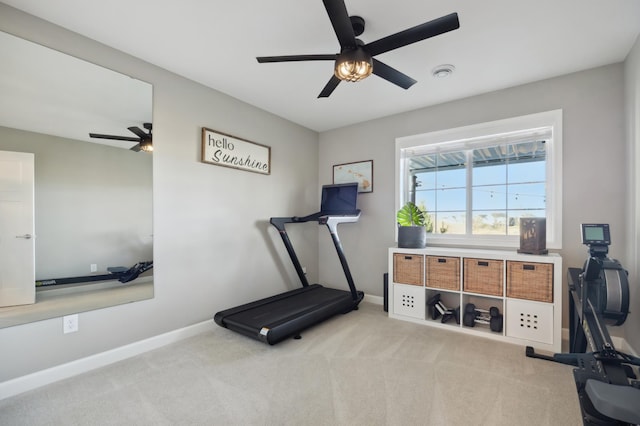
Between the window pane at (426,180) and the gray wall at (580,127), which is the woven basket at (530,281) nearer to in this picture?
the gray wall at (580,127)

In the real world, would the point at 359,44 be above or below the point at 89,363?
above

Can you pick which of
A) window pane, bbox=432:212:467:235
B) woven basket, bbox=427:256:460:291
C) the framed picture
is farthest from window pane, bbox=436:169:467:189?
woven basket, bbox=427:256:460:291

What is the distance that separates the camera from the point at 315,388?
6.70 feet

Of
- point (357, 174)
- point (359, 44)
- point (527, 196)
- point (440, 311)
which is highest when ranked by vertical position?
point (359, 44)

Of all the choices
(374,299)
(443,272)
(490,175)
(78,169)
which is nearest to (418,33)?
(490,175)

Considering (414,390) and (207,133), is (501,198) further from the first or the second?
(207,133)

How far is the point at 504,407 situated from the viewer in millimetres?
1827

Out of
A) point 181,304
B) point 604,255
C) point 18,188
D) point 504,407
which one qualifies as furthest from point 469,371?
point 18,188

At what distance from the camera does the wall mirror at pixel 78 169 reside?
82.7 inches

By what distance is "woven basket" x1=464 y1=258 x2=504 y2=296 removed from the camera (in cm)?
288

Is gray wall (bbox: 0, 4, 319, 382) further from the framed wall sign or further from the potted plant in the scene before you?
the potted plant

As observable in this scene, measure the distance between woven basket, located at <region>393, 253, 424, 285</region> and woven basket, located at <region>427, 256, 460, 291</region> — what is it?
9 centimetres

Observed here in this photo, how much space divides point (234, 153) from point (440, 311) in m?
2.97

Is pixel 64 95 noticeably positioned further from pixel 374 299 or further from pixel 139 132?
pixel 374 299
